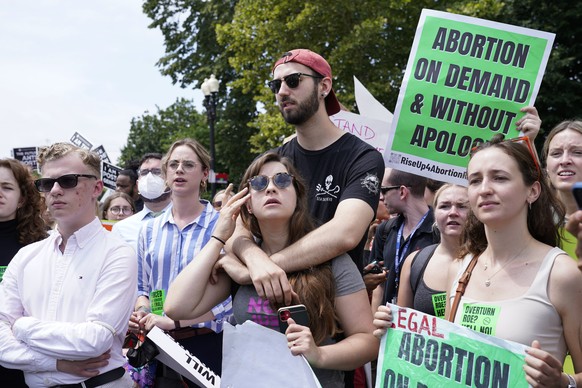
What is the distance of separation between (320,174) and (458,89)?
136 cm

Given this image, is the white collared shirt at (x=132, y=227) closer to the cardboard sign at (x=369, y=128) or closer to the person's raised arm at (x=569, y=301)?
the cardboard sign at (x=369, y=128)

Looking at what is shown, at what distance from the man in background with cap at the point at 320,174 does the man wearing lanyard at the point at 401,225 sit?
1534mm

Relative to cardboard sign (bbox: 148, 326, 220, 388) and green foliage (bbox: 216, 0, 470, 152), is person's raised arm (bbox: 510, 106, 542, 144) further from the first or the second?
green foliage (bbox: 216, 0, 470, 152)

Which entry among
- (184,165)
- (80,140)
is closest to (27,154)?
(80,140)

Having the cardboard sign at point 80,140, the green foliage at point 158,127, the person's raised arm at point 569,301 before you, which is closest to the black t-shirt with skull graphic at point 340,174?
the person's raised arm at point 569,301

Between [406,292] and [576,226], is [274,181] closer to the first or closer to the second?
[406,292]

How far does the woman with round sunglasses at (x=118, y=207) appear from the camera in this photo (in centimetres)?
772

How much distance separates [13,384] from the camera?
4191 mm

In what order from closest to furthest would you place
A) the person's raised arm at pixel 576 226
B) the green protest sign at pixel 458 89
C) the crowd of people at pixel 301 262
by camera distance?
the person's raised arm at pixel 576 226 → the crowd of people at pixel 301 262 → the green protest sign at pixel 458 89

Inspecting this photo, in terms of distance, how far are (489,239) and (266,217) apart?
1.09 metres

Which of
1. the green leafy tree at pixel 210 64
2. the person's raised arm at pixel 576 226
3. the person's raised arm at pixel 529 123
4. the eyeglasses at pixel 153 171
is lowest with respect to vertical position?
the eyeglasses at pixel 153 171

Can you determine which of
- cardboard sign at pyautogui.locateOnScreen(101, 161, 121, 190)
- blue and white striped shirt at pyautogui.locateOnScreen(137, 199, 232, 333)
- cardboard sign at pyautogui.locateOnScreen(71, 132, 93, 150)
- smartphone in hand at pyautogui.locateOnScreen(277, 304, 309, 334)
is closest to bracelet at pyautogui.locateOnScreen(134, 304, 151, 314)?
blue and white striped shirt at pyautogui.locateOnScreen(137, 199, 232, 333)

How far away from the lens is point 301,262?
3.28 m

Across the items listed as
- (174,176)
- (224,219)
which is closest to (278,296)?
(224,219)
